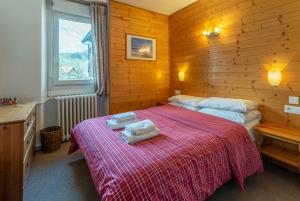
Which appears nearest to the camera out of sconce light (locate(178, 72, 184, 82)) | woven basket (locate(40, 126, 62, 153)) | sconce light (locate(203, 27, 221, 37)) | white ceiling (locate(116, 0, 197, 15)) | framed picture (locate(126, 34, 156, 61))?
woven basket (locate(40, 126, 62, 153))

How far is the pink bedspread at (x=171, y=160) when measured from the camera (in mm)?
1209

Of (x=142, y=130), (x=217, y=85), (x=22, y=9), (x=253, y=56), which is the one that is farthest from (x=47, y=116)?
(x=253, y=56)

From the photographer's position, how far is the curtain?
3.37 meters

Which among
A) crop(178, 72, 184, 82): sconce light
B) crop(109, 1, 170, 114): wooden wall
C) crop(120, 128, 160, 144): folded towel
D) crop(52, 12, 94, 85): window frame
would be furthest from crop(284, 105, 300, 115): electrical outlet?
crop(52, 12, 94, 85): window frame

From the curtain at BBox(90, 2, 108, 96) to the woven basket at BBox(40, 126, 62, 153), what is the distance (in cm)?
107

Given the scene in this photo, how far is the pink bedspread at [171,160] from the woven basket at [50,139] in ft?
2.79

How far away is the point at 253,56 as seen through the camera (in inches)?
102

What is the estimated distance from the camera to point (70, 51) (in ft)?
11.3

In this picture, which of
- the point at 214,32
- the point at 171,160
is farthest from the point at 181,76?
the point at 171,160

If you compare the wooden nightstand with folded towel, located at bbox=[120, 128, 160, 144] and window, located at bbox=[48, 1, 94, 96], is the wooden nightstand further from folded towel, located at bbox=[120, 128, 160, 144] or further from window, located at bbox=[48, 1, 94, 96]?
window, located at bbox=[48, 1, 94, 96]

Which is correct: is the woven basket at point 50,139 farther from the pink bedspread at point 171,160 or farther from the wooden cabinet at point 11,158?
the wooden cabinet at point 11,158

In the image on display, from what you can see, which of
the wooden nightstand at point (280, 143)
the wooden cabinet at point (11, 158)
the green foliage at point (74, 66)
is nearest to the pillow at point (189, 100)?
the wooden nightstand at point (280, 143)

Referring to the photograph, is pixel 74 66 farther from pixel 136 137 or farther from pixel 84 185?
pixel 136 137

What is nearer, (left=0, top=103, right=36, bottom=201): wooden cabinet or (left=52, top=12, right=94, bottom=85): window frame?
(left=0, top=103, right=36, bottom=201): wooden cabinet
